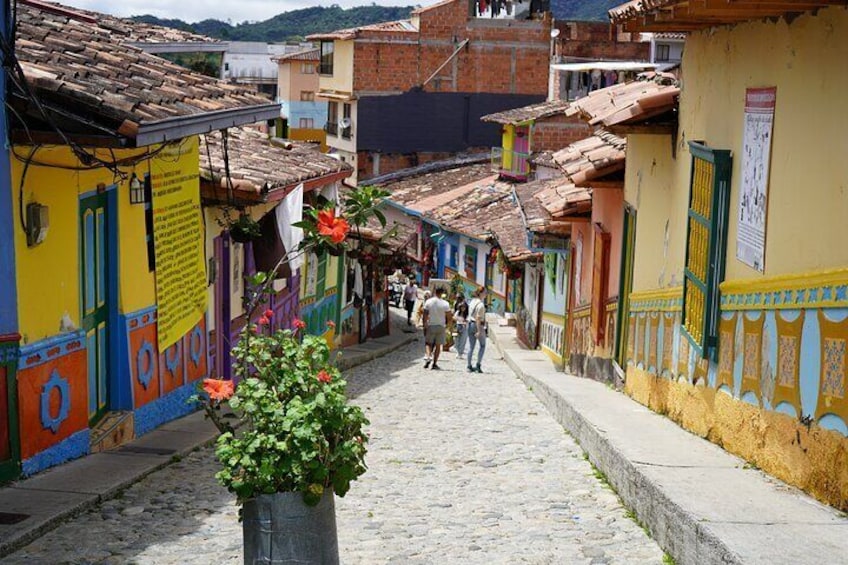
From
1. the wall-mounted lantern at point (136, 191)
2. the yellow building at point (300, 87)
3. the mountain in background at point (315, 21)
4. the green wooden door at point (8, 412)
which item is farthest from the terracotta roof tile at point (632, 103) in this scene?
the mountain in background at point (315, 21)

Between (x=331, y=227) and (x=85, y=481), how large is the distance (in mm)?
3054

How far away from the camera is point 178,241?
12.6 m

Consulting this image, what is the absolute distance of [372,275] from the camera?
30.1m

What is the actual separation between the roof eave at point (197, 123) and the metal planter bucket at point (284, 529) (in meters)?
3.12

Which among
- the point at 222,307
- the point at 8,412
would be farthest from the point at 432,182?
the point at 8,412

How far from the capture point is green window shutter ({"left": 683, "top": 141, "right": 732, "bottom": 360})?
9.45 metres

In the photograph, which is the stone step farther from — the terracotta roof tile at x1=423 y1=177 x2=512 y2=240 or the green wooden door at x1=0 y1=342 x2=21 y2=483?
the terracotta roof tile at x1=423 y1=177 x2=512 y2=240

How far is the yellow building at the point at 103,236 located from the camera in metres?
8.62

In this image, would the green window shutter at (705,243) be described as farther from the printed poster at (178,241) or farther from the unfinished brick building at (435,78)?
the unfinished brick building at (435,78)

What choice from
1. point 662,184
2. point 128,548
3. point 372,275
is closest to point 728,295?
point 662,184

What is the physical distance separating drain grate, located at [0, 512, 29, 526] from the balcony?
3538 centimetres

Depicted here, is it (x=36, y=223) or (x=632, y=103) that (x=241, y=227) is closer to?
(x=632, y=103)

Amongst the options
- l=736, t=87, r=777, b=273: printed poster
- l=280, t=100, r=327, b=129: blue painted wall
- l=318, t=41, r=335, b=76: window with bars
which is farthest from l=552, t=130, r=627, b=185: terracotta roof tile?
l=280, t=100, r=327, b=129: blue painted wall

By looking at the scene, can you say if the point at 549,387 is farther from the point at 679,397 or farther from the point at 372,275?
the point at 372,275
